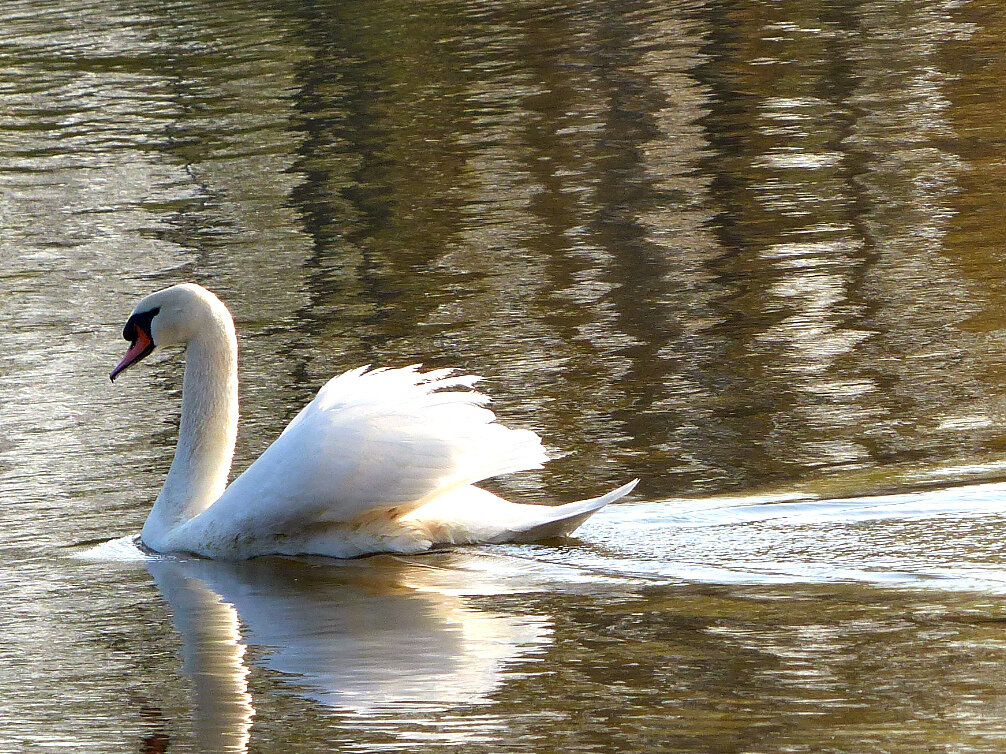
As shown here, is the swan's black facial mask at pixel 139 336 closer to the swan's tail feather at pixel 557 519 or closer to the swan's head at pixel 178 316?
the swan's head at pixel 178 316

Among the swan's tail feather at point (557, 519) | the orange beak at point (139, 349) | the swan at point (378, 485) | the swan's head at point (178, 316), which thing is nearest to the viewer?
the swan's tail feather at point (557, 519)

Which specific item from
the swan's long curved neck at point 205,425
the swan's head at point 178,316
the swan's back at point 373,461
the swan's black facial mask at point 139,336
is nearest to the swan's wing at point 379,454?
the swan's back at point 373,461

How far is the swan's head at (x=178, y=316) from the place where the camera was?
7.18 metres

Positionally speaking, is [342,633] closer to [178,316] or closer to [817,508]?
[817,508]

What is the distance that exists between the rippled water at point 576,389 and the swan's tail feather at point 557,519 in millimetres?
81

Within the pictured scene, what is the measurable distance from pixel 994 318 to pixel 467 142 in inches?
296

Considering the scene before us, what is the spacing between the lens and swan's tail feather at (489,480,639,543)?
232 inches

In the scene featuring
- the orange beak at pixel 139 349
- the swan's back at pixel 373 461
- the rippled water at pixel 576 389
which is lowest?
the rippled water at pixel 576 389

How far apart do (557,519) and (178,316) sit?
2.03 metres

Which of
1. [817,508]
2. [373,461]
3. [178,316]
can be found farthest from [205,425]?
[817,508]

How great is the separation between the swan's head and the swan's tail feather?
1.62 meters

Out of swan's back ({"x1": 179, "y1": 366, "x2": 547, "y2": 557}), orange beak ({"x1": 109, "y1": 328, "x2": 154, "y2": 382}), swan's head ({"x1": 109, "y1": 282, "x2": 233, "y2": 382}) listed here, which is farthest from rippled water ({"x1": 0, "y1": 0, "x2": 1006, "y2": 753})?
swan's head ({"x1": 109, "y1": 282, "x2": 233, "y2": 382})

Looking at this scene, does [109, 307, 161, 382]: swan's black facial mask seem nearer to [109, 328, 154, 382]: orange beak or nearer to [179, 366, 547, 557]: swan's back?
[109, 328, 154, 382]: orange beak

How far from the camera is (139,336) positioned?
730 cm
